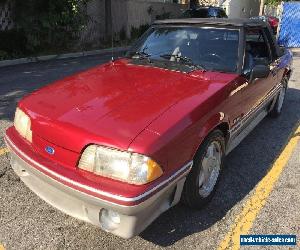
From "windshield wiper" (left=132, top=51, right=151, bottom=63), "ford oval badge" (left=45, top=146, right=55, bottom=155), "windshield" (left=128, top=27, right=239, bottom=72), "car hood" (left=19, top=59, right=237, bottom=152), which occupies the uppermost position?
"windshield" (left=128, top=27, right=239, bottom=72)

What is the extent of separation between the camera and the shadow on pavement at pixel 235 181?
3320mm

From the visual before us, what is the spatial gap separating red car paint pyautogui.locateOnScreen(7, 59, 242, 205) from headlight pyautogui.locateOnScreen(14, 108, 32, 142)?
52 millimetres

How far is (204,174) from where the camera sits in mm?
3574

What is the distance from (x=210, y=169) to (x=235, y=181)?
0.68 meters

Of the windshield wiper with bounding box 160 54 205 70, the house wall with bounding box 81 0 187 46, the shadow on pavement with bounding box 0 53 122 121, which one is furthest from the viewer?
the house wall with bounding box 81 0 187 46

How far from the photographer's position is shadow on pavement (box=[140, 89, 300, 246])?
332 centimetres

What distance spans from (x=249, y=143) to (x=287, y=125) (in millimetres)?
1273

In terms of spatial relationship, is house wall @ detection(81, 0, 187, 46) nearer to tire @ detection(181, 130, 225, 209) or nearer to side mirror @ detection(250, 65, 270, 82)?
side mirror @ detection(250, 65, 270, 82)

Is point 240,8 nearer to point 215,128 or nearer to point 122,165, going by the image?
point 215,128

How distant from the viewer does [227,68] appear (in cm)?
411

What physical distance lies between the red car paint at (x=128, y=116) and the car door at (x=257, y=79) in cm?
38

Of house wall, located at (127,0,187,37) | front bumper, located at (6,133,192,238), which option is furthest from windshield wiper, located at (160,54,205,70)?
house wall, located at (127,0,187,37)

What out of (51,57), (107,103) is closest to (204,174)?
(107,103)

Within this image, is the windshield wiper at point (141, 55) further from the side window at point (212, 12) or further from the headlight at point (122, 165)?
the side window at point (212, 12)
